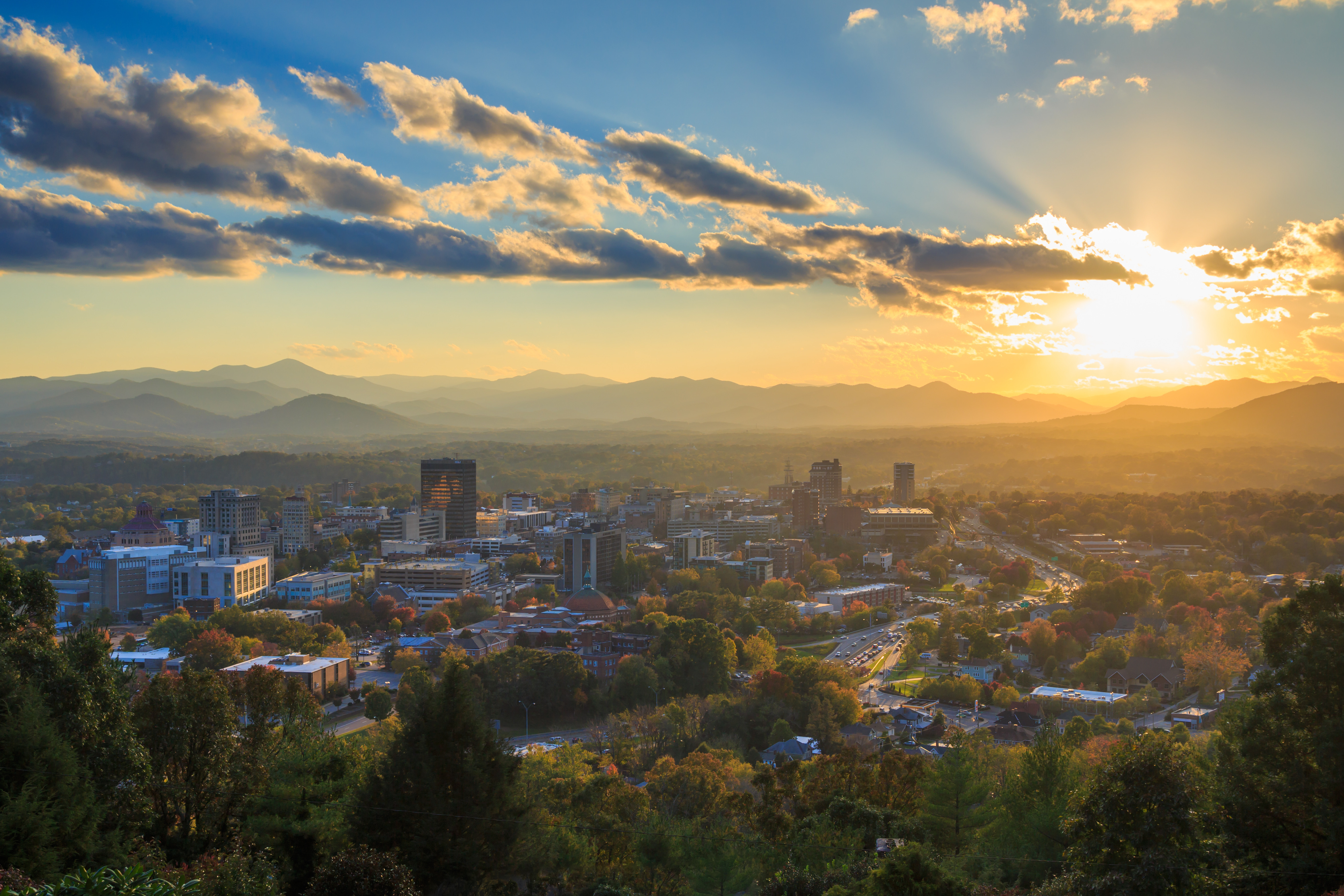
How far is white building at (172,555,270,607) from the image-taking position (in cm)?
3606

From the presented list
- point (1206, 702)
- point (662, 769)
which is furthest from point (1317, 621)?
point (1206, 702)

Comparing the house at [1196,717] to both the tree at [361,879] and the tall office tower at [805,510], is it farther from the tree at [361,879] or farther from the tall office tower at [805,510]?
the tall office tower at [805,510]

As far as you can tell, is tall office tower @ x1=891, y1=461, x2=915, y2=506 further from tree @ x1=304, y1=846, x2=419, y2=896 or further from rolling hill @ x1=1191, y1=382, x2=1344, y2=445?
tree @ x1=304, y1=846, x2=419, y2=896

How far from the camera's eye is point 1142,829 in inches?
243

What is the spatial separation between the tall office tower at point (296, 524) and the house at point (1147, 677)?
40621mm

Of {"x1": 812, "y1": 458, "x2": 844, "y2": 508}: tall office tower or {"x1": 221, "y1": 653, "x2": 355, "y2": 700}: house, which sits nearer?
{"x1": 221, "y1": 653, "x2": 355, "y2": 700}: house

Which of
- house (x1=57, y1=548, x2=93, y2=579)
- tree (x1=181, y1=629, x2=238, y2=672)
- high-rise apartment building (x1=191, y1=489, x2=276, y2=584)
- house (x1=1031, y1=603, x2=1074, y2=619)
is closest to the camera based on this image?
tree (x1=181, y1=629, x2=238, y2=672)

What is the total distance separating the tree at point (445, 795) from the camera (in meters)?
7.73

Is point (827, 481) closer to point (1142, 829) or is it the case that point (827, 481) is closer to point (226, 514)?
point (226, 514)

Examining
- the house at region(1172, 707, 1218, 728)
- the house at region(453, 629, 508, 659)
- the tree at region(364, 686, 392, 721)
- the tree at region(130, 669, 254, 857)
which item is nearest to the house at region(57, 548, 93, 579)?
the house at region(453, 629, 508, 659)

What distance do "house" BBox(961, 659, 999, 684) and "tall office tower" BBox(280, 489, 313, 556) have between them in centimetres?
3662

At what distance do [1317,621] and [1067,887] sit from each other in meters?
2.64

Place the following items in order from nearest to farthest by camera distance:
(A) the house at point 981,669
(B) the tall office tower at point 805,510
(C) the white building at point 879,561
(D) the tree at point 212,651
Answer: (D) the tree at point 212,651 < (A) the house at point 981,669 < (C) the white building at point 879,561 < (B) the tall office tower at point 805,510

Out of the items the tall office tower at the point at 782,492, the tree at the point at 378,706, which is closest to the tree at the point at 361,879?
the tree at the point at 378,706
